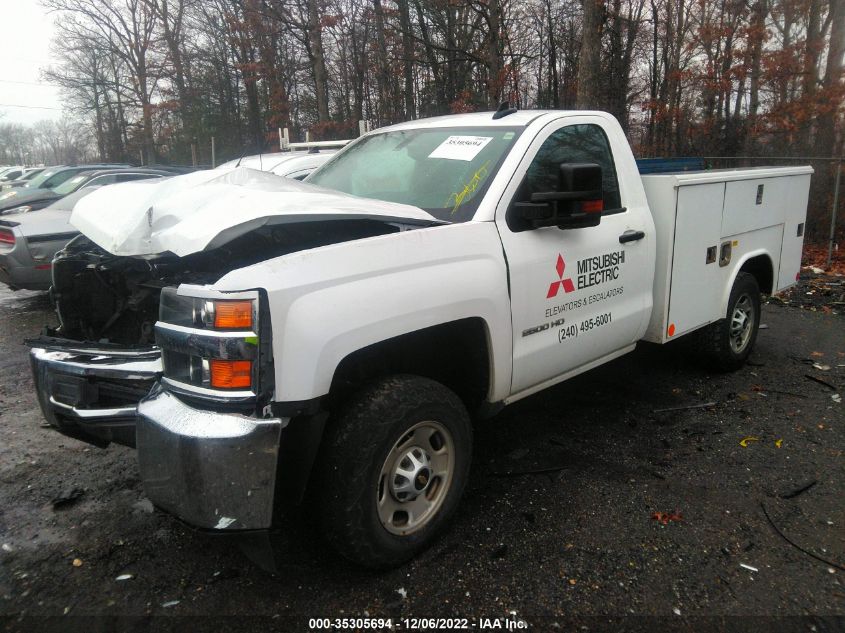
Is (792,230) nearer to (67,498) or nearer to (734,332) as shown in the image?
(734,332)

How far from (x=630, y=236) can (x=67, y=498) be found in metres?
3.57

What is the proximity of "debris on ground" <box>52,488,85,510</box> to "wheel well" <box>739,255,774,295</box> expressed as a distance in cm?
510

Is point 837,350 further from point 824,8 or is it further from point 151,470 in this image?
point 824,8

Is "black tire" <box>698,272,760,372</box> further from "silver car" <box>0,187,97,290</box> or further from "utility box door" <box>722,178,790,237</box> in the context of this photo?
"silver car" <box>0,187,97,290</box>

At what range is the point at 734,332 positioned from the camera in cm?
525

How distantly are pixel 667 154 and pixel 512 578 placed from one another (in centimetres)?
1753

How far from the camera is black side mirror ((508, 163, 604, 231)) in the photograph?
10.1 feet

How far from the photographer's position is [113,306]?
10.9 ft

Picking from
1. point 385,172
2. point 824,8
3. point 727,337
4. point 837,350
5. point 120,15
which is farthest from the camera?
point 120,15

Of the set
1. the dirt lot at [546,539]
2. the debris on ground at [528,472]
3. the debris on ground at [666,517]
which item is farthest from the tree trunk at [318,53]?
the debris on ground at [666,517]

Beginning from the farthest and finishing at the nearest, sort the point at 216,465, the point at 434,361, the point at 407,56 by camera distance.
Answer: the point at 407,56 → the point at 434,361 → the point at 216,465

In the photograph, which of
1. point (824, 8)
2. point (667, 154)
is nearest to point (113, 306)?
point (667, 154)

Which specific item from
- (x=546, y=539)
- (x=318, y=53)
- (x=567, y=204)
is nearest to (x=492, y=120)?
(x=567, y=204)

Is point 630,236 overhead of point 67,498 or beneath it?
overhead
